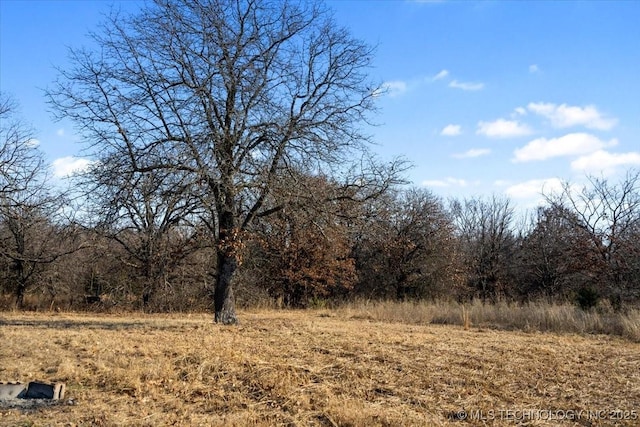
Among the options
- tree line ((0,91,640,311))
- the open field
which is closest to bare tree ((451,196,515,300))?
tree line ((0,91,640,311))

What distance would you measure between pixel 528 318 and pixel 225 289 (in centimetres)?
929

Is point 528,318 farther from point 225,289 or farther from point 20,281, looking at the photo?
point 20,281

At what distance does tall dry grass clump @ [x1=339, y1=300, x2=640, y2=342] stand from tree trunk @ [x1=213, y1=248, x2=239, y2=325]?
6.04 m

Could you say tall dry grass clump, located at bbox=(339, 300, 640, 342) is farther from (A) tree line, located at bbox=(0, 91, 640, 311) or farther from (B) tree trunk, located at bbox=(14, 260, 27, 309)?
(B) tree trunk, located at bbox=(14, 260, 27, 309)

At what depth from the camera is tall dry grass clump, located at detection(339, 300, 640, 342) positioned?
47.1 ft

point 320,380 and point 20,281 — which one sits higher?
point 20,281

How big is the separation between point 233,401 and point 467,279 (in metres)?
26.9

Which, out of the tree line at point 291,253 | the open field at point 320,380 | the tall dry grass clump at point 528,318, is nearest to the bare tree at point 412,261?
the tree line at point 291,253

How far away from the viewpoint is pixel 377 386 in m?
7.25

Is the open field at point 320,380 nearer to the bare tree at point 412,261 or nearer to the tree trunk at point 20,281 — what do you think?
the tree trunk at point 20,281

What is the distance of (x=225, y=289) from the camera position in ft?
45.9

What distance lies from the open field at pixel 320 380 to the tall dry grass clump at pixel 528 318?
372cm

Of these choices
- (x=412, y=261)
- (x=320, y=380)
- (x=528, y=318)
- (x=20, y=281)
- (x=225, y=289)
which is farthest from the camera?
(x=412, y=261)

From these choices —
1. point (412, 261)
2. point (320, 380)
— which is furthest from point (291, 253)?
point (320, 380)
